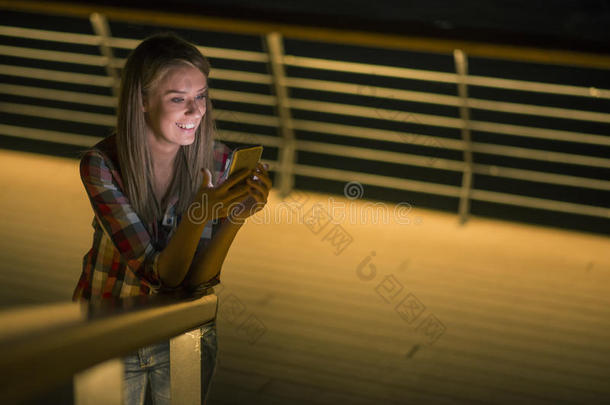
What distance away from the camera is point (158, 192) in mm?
1171

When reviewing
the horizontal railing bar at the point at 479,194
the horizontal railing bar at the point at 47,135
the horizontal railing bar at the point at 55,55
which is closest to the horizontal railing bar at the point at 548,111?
the horizontal railing bar at the point at 479,194

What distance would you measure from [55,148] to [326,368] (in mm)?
4799

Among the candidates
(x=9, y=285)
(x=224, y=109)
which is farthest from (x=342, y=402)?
(x=224, y=109)

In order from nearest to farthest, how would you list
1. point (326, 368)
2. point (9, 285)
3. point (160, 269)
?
point (160, 269), point (326, 368), point (9, 285)

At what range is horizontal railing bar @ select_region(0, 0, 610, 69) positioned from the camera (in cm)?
329

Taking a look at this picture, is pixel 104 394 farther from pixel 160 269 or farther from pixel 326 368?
pixel 326 368

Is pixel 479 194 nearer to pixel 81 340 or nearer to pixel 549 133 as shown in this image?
pixel 549 133

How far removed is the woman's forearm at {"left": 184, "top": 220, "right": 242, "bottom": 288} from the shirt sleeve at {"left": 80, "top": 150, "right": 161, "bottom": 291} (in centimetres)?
5

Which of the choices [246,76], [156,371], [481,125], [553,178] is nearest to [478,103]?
[481,125]

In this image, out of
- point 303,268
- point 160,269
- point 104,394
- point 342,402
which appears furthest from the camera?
point 303,268

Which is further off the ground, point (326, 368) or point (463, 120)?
point (463, 120)

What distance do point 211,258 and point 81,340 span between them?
0.48 metres

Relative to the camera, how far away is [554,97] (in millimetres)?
5980

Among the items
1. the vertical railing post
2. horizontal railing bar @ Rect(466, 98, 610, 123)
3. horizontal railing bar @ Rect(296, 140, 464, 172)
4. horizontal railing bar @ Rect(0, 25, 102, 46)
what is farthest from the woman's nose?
horizontal railing bar @ Rect(0, 25, 102, 46)
